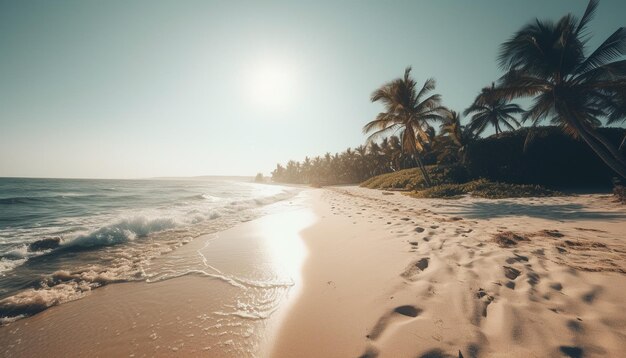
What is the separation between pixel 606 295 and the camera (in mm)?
2305

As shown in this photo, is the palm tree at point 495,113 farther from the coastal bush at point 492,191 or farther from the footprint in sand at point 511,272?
the footprint in sand at point 511,272

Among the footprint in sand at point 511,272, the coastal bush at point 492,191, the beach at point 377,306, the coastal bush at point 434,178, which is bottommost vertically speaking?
the beach at point 377,306

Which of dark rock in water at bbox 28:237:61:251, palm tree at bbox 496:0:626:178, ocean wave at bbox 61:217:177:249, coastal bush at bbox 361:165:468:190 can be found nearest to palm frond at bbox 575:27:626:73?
palm tree at bbox 496:0:626:178

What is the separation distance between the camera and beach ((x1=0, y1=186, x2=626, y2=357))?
194 centimetres

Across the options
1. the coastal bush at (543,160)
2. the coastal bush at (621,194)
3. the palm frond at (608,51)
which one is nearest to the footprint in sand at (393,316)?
the coastal bush at (621,194)

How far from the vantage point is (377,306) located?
255cm

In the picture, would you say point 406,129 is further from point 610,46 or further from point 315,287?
point 315,287

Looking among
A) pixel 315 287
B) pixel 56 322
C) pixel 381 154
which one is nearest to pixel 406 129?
pixel 315 287

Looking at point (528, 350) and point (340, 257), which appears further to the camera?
point (340, 257)

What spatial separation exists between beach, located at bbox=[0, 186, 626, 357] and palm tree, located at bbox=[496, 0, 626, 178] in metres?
8.63

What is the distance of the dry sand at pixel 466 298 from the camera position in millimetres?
→ 1854

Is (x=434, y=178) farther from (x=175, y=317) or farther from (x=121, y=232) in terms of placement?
(x=175, y=317)

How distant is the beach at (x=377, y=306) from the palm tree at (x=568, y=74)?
8629mm

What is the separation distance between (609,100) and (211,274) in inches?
692
